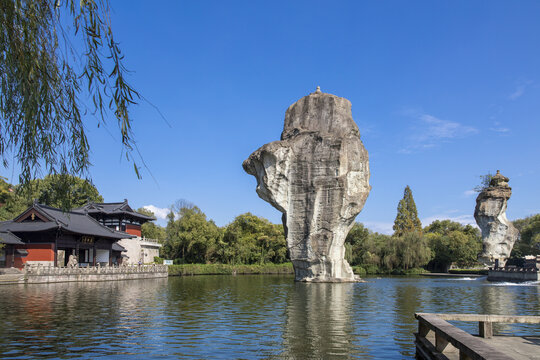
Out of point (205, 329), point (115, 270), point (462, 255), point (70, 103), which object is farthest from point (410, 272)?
point (70, 103)

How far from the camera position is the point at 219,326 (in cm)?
1531

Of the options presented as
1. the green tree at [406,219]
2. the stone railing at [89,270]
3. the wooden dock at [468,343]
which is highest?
the green tree at [406,219]

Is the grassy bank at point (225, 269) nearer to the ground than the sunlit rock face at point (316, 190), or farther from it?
nearer to the ground

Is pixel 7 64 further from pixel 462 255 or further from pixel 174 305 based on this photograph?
pixel 462 255

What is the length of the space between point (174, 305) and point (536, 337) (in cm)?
1554

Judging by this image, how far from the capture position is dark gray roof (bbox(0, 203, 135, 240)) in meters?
42.2

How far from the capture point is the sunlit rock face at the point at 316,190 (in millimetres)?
39406

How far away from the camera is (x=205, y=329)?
14695 mm

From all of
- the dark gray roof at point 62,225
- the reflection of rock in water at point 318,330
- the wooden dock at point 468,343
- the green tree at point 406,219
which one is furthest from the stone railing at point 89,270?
the green tree at point 406,219

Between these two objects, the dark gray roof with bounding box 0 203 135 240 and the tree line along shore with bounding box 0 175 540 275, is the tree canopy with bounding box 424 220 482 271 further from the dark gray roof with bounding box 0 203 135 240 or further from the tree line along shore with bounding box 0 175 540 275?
the dark gray roof with bounding box 0 203 135 240

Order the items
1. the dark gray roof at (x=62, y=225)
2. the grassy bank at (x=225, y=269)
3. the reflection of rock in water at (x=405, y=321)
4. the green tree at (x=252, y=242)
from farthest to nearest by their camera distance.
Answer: the green tree at (x=252, y=242)
the grassy bank at (x=225, y=269)
the dark gray roof at (x=62, y=225)
the reflection of rock in water at (x=405, y=321)

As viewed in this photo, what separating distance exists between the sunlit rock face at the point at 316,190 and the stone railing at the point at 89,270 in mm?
16562

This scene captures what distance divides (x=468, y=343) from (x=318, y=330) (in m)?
8.06

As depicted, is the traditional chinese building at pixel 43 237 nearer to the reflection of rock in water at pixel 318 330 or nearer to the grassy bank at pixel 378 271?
the reflection of rock in water at pixel 318 330
